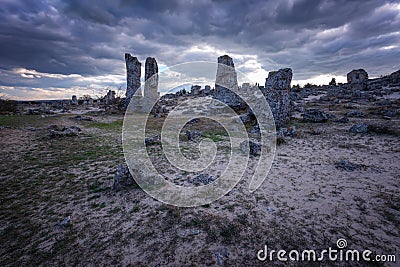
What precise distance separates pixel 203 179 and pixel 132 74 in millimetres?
17507

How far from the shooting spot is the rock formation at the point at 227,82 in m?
16.5

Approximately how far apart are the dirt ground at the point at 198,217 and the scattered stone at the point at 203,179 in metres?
0.74

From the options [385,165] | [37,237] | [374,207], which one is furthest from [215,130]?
[37,237]

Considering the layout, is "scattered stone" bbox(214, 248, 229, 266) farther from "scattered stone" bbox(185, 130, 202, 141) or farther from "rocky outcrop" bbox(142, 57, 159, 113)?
"rocky outcrop" bbox(142, 57, 159, 113)

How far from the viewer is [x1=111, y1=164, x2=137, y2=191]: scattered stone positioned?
13.3 ft

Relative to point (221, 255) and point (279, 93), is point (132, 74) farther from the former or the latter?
point (221, 255)

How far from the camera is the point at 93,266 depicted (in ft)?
7.61

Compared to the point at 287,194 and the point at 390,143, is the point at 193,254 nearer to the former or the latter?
the point at 287,194

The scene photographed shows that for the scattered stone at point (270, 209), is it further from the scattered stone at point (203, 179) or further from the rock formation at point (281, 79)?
the rock formation at point (281, 79)

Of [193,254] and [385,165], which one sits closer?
[193,254]

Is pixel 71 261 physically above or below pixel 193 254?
below

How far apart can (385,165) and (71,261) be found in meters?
7.08

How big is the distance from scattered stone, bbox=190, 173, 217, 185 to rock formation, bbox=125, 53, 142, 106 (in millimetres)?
16796

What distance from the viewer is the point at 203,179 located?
446 centimetres
